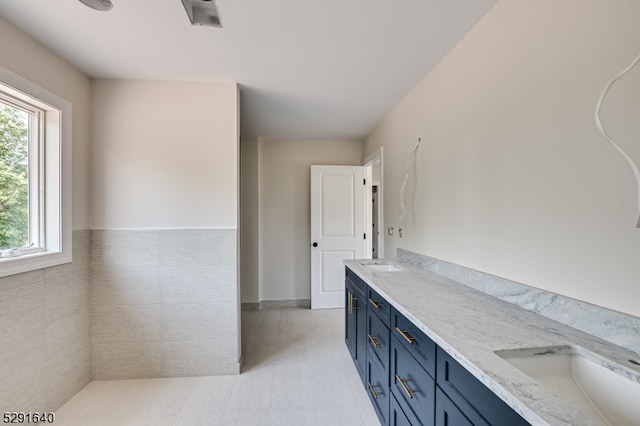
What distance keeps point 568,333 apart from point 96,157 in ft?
10.2

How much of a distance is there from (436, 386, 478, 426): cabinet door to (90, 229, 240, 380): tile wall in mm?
1752

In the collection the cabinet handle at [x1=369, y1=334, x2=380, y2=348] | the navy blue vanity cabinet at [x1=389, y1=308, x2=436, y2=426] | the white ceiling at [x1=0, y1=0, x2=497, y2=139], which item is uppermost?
the white ceiling at [x1=0, y1=0, x2=497, y2=139]

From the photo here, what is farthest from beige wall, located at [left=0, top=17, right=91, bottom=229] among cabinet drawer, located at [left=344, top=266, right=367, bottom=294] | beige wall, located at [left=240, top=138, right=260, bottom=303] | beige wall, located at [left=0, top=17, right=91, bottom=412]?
cabinet drawer, located at [left=344, top=266, right=367, bottom=294]

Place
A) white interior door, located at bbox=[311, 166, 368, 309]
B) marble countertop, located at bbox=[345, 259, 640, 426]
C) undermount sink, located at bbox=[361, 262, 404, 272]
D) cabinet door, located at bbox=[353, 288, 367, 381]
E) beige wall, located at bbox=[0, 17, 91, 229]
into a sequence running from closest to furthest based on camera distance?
marble countertop, located at bbox=[345, 259, 640, 426], beige wall, located at bbox=[0, 17, 91, 229], cabinet door, located at bbox=[353, 288, 367, 381], undermount sink, located at bbox=[361, 262, 404, 272], white interior door, located at bbox=[311, 166, 368, 309]

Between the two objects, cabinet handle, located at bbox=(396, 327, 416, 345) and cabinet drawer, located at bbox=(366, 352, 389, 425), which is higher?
cabinet handle, located at bbox=(396, 327, 416, 345)

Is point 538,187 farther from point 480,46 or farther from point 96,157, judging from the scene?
point 96,157

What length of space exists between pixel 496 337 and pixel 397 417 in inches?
32.6

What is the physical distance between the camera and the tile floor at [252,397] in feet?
6.07

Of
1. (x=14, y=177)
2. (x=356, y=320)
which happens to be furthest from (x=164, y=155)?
(x=356, y=320)

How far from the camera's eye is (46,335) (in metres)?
1.83

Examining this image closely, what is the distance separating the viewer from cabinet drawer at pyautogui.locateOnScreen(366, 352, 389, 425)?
1.65 m

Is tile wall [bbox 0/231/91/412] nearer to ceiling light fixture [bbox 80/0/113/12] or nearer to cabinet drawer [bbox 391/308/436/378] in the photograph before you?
ceiling light fixture [bbox 80/0/113/12]

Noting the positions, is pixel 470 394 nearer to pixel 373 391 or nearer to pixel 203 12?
pixel 373 391

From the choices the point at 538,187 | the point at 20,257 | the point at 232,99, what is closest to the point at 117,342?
the point at 20,257
